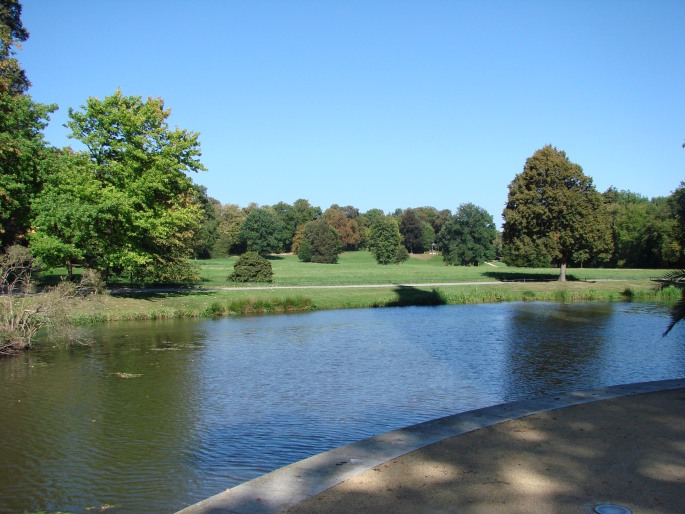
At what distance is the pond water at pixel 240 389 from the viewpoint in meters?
9.44

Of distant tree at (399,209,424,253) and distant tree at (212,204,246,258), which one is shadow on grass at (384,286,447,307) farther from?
distant tree at (399,209,424,253)

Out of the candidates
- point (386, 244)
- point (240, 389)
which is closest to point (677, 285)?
point (240, 389)

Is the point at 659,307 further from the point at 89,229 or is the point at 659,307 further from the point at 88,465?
the point at 88,465

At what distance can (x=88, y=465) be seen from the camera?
9.84 meters

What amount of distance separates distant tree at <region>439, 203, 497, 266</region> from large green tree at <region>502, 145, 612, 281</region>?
48.8 metres

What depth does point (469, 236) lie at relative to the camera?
98438 millimetres

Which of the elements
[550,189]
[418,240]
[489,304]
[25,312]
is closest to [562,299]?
[489,304]

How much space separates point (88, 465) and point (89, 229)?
2155 centimetres

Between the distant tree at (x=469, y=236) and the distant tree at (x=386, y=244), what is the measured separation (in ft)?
26.4

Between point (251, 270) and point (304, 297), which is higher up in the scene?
point (251, 270)

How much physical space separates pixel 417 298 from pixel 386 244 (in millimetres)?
64756

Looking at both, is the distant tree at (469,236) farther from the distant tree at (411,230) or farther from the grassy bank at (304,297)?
the grassy bank at (304,297)

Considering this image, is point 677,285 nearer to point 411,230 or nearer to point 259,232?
point 259,232

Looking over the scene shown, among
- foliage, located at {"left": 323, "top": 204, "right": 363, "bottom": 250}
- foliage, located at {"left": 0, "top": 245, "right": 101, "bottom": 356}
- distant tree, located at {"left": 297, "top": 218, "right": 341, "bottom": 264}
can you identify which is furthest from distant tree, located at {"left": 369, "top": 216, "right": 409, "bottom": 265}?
foliage, located at {"left": 0, "top": 245, "right": 101, "bottom": 356}
